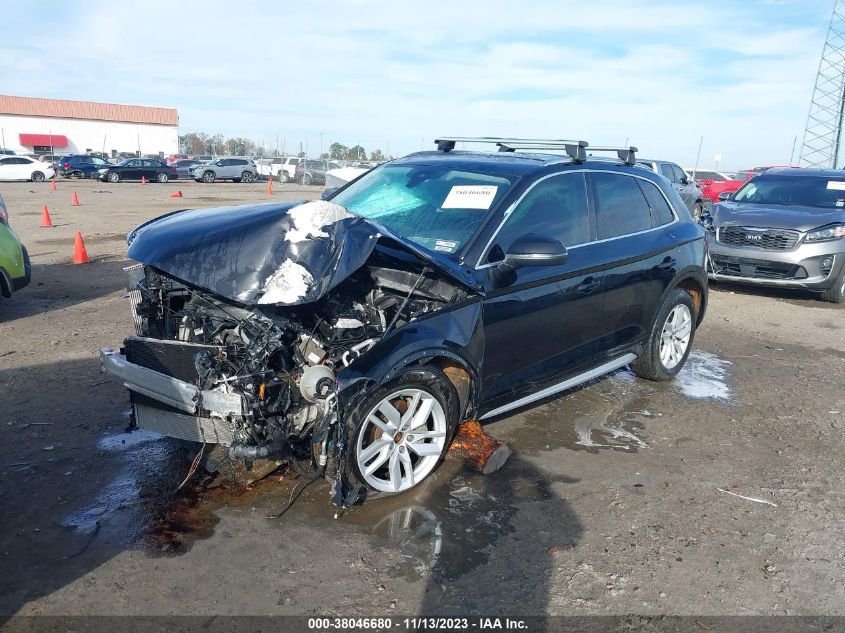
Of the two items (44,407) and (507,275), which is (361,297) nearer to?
(507,275)

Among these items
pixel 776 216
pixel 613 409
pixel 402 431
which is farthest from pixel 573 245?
pixel 776 216

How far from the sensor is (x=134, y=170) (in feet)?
124

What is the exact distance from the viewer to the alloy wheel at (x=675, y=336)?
6062 millimetres

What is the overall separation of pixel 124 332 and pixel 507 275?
4.59 meters

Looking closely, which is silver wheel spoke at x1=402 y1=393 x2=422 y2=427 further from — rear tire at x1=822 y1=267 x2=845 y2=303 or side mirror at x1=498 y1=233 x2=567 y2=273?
rear tire at x1=822 y1=267 x2=845 y2=303

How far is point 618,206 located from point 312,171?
38.0 meters

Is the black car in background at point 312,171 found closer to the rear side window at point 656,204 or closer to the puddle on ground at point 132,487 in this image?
the rear side window at point 656,204

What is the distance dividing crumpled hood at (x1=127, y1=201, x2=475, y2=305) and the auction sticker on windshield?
2.26ft

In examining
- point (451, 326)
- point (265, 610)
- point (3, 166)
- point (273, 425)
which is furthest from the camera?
point (3, 166)

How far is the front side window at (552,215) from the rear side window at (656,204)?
97 centimetres

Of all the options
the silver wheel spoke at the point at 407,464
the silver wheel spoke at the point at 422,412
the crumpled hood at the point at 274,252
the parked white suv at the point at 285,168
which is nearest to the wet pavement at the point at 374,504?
the silver wheel spoke at the point at 407,464

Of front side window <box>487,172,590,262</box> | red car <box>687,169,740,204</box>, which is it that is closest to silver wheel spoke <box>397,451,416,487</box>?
front side window <box>487,172,590,262</box>

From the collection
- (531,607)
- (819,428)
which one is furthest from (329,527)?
(819,428)

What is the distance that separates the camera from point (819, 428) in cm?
531
